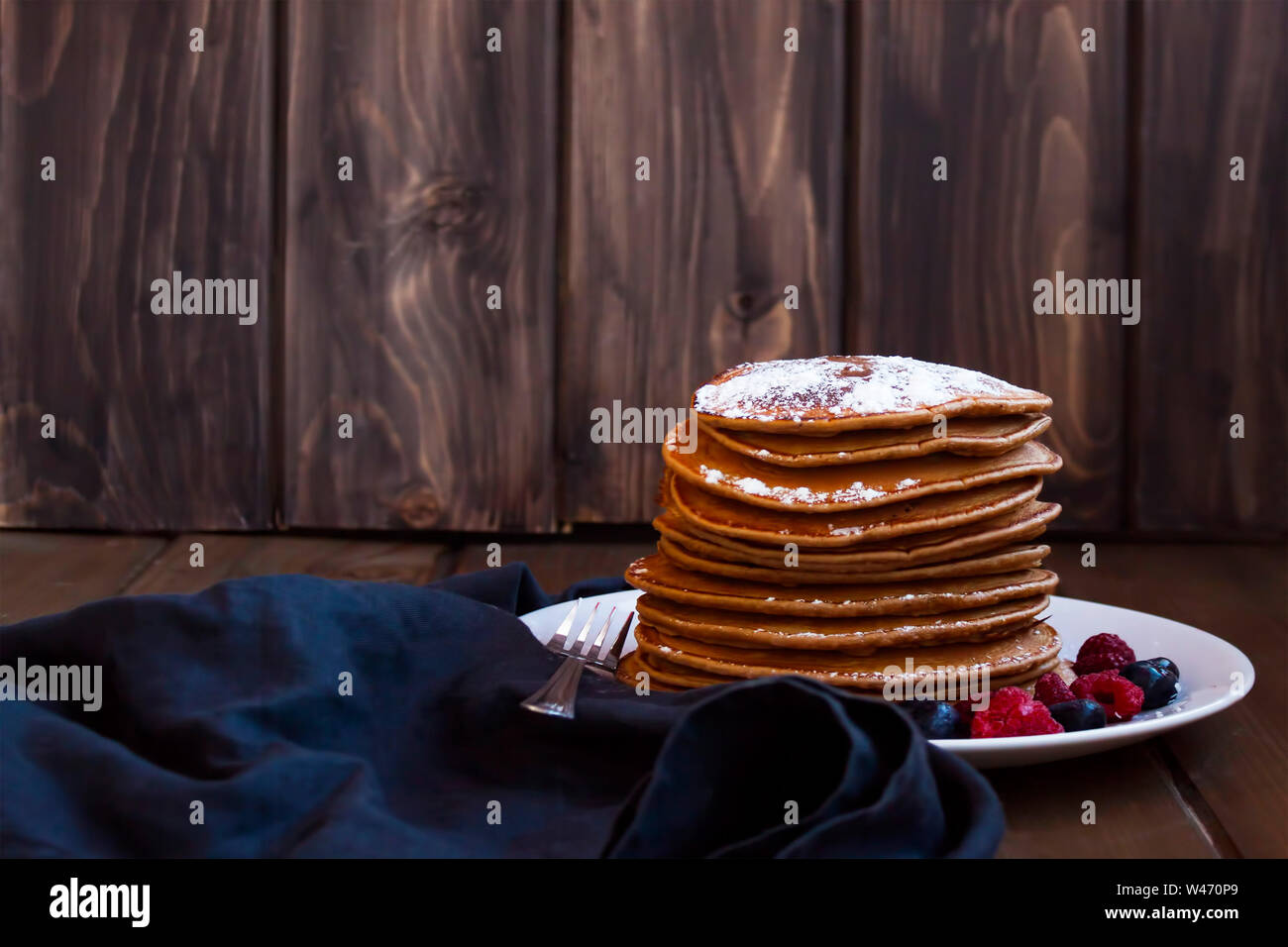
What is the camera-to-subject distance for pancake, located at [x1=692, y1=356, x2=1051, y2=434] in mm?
1127

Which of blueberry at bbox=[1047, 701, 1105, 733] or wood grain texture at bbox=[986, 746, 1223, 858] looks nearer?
wood grain texture at bbox=[986, 746, 1223, 858]

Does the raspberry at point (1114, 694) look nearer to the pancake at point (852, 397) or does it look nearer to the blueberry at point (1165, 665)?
the blueberry at point (1165, 665)

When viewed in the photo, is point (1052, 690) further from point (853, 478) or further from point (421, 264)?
point (421, 264)

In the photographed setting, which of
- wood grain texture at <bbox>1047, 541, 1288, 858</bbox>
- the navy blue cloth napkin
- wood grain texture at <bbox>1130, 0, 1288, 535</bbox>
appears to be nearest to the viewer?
the navy blue cloth napkin

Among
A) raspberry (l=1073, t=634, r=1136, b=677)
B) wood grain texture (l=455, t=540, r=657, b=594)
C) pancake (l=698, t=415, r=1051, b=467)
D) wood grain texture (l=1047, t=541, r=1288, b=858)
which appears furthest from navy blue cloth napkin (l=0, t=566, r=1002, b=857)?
wood grain texture (l=455, t=540, r=657, b=594)

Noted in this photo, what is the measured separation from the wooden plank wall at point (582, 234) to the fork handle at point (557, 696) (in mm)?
1124

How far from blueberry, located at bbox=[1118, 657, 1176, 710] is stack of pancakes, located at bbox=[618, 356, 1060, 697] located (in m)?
0.08

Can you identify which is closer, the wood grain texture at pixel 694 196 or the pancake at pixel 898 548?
the pancake at pixel 898 548

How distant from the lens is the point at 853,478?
1134 millimetres

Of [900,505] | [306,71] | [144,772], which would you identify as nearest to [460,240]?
[306,71]

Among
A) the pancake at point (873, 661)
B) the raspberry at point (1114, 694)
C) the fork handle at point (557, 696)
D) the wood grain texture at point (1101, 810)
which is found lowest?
the wood grain texture at point (1101, 810)

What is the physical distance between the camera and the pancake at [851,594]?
44.2 inches

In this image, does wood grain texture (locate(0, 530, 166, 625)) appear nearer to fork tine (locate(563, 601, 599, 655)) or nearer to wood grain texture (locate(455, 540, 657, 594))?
wood grain texture (locate(455, 540, 657, 594))

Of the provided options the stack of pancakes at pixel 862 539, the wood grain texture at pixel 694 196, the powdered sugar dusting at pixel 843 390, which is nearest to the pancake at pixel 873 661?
the stack of pancakes at pixel 862 539
